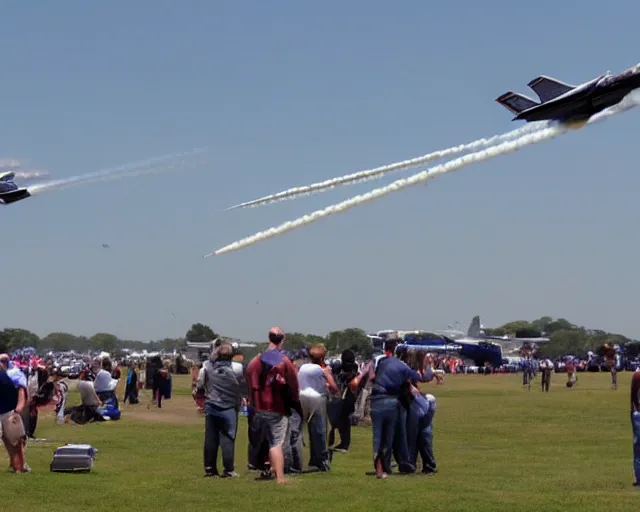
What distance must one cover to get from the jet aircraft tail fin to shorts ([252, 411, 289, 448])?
15.6 metres

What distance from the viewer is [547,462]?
17844 millimetres

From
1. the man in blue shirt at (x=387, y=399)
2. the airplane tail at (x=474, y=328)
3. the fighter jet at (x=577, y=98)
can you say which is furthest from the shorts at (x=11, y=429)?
→ the airplane tail at (x=474, y=328)

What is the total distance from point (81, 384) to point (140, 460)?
846cm

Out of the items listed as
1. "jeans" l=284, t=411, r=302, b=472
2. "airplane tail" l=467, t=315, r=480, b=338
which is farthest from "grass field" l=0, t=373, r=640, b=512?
"airplane tail" l=467, t=315, r=480, b=338

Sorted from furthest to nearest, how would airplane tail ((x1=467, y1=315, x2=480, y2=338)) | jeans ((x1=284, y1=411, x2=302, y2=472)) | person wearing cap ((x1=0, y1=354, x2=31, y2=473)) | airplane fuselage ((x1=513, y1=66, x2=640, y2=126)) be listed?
airplane tail ((x1=467, y1=315, x2=480, y2=338)), airplane fuselage ((x1=513, y1=66, x2=640, y2=126)), jeans ((x1=284, y1=411, x2=302, y2=472)), person wearing cap ((x1=0, y1=354, x2=31, y2=473))

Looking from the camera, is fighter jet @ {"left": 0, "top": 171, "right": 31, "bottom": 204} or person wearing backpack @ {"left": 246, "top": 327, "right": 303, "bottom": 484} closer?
person wearing backpack @ {"left": 246, "top": 327, "right": 303, "bottom": 484}

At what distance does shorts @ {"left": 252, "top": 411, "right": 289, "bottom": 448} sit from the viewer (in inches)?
559

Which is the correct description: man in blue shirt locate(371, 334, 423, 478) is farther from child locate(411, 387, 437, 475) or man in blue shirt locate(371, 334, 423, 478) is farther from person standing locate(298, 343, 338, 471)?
person standing locate(298, 343, 338, 471)

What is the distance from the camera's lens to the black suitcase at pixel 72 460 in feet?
50.5

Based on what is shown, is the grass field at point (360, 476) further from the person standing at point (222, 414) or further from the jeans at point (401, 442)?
the jeans at point (401, 442)

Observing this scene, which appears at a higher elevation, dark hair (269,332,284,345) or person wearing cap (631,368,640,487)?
dark hair (269,332,284,345)

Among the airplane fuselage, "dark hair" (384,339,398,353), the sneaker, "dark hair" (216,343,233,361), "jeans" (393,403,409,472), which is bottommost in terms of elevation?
the sneaker

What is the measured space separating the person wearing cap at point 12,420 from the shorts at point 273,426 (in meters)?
3.58

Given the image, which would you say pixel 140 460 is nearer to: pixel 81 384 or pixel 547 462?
pixel 547 462
